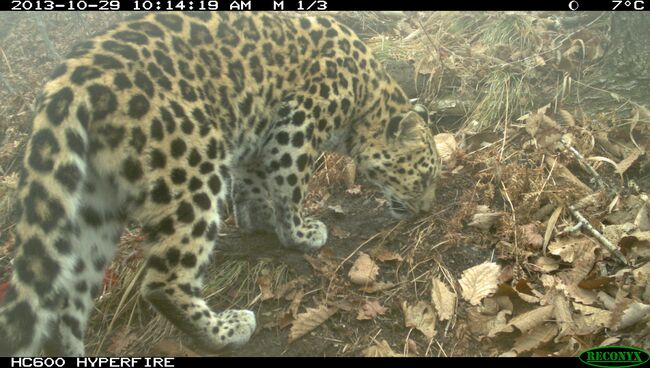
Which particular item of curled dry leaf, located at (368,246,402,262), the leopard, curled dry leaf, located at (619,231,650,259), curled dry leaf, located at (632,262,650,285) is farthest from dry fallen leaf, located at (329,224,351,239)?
curled dry leaf, located at (632,262,650,285)

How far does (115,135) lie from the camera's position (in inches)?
145

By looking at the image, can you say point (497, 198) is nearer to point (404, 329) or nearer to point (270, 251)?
point (404, 329)

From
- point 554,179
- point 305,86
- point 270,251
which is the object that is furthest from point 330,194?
point 554,179

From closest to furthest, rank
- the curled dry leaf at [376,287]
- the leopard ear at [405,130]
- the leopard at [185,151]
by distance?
the leopard at [185,151] < the curled dry leaf at [376,287] < the leopard ear at [405,130]

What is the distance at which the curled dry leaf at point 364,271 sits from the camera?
4.75 meters

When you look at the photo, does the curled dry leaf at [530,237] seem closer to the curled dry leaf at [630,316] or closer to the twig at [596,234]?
the twig at [596,234]

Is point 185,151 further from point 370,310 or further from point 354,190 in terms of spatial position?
point 354,190

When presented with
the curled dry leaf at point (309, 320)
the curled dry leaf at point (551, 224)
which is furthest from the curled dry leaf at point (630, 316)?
the curled dry leaf at point (309, 320)

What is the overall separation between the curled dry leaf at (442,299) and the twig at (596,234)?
1.15 meters

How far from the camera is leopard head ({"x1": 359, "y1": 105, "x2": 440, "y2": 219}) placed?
5426 mm

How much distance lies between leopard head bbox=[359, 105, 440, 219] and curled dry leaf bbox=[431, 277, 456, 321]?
1.07 metres

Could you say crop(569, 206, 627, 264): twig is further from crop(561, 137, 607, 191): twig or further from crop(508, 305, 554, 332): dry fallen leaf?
crop(508, 305, 554, 332): dry fallen leaf

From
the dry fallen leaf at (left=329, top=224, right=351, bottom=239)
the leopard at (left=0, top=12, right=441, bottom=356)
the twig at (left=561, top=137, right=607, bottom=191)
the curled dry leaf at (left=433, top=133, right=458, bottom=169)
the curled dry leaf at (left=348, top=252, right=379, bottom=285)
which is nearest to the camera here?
the leopard at (left=0, top=12, right=441, bottom=356)

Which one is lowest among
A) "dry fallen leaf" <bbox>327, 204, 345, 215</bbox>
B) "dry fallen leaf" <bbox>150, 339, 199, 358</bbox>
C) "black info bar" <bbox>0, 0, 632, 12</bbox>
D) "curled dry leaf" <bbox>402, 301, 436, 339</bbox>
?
"dry fallen leaf" <bbox>150, 339, 199, 358</bbox>
